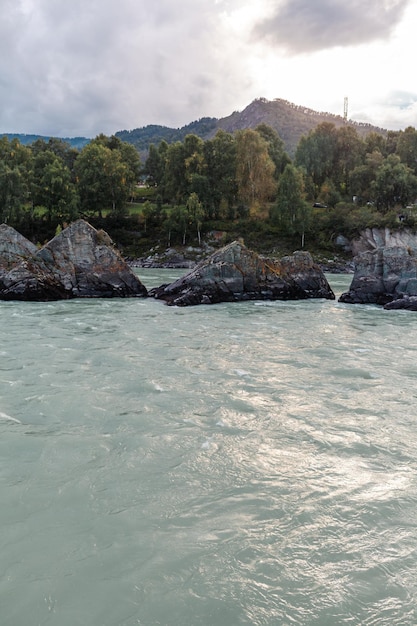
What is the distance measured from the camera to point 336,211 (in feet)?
250

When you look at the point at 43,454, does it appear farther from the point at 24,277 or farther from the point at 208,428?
the point at 24,277

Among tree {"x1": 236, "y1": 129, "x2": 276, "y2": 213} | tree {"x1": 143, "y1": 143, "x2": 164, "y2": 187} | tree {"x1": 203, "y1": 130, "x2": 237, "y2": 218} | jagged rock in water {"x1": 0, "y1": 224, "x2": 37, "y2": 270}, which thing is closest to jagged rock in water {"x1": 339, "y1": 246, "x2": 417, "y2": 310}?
jagged rock in water {"x1": 0, "y1": 224, "x2": 37, "y2": 270}

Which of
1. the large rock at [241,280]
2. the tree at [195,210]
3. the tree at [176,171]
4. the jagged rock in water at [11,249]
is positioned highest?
the tree at [176,171]

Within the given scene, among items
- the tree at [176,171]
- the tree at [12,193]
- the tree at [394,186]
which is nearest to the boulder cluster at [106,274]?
the tree at [12,193]

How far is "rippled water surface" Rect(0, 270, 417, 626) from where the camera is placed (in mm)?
4672

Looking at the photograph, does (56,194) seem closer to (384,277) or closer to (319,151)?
(319,151)

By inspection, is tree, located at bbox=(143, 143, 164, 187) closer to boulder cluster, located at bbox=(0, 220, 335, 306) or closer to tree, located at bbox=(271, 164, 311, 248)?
tree, located at bbox=(271, 164, 311, 248)

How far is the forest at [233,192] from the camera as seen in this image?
73.9 meters

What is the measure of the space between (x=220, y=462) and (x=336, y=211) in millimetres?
73937

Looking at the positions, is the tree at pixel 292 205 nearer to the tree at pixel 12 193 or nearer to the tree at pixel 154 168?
the tree at pixel 154 168

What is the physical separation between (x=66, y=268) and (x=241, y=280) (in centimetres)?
1042

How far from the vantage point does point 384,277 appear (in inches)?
1141

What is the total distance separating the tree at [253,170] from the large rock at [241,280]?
53.9 meters

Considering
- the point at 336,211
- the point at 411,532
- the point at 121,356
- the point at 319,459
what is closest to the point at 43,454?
the point at 319,459
